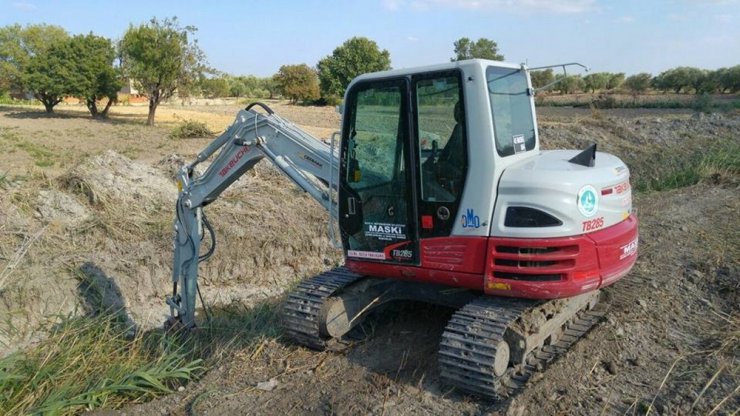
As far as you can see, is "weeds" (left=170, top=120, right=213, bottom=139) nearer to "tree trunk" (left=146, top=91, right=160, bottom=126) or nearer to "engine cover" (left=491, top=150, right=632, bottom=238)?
"tree trunk" (left=146, top=91, right=160, bottom=126)

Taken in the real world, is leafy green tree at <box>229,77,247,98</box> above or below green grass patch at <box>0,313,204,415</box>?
above

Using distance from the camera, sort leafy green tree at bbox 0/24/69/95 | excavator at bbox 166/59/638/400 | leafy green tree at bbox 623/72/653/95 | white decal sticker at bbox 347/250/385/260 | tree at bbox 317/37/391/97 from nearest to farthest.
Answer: excavator at bbox 166/59/638/400, white decal sticker at bbox 347/250/385/260, leafy green tree at bbox 0/24/69/95, leafy green tree at bbox 623/72/653/95, tree at bbox 317/37/391/97

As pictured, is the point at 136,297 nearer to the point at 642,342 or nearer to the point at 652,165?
the point at 642,342

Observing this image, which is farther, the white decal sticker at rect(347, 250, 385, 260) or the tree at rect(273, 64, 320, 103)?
the tree at rect(273, 64, 320, 103)

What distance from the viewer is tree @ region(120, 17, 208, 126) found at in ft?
90.3

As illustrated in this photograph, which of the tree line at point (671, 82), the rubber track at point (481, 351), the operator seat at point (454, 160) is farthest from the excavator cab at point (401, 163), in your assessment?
the tree line at point (671, 82)

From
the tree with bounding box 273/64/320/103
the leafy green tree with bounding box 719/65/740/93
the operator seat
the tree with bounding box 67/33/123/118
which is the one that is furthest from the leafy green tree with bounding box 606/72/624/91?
the operator seat

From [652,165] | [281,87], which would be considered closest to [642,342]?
[652,165]

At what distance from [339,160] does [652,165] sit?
12.2 m

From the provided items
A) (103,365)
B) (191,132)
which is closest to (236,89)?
(191,132)

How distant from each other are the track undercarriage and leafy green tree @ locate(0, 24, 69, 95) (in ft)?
143

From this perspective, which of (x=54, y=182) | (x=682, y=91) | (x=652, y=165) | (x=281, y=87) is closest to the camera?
(x=54, y=182)

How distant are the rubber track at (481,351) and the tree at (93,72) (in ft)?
106

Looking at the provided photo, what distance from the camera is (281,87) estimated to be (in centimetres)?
5834
